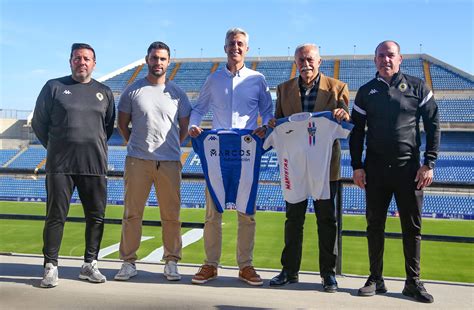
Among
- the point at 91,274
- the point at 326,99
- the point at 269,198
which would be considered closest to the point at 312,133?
the point at 326,99

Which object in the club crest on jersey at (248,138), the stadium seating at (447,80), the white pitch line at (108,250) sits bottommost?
the white pitch line at (108,250)

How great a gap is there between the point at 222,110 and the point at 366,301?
1.67m

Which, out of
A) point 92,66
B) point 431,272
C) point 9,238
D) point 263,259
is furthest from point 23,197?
point 92,66

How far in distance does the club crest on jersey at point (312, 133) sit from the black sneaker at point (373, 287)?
103 centimetres

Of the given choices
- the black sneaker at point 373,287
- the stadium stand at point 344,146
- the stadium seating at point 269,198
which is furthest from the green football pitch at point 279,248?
the black sneaker at point 373,287

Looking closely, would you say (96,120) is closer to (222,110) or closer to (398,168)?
(222,110)

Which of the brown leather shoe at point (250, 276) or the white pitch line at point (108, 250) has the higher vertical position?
the brown leather shoe at point (250, 276)

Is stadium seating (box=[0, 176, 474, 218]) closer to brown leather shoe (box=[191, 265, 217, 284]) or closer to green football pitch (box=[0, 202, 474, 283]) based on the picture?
green football pitch (box=[0, 202, 474, 283])

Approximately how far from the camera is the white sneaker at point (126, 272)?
3382 mm

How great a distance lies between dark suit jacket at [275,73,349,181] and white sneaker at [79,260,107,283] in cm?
180

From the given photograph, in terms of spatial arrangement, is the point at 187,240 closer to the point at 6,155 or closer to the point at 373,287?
the point at 373,287

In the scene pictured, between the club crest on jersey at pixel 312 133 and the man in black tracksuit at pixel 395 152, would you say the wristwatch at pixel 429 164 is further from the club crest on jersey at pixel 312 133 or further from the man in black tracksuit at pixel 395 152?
the club crest on jersey at pixel 312 133

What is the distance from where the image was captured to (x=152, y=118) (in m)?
3.40

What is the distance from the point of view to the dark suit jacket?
3244 millimetres
